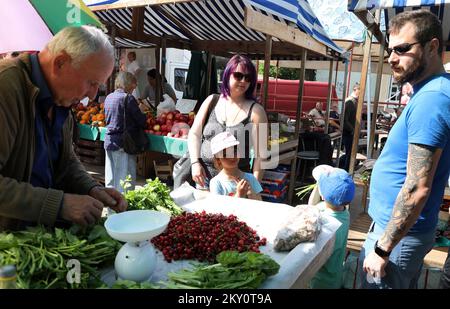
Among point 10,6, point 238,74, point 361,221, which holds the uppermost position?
point 10,6

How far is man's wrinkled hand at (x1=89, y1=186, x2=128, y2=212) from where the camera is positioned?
6.37ft

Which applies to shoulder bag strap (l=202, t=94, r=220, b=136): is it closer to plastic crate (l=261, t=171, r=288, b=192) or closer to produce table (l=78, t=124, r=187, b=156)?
produce table (l=78, t=124, r=187, b=156)

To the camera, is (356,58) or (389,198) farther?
(356,58)

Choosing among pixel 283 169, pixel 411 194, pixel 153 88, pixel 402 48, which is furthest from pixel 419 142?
pixel 153 88

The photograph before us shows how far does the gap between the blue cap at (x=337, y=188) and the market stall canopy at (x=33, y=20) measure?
2512 millimetres

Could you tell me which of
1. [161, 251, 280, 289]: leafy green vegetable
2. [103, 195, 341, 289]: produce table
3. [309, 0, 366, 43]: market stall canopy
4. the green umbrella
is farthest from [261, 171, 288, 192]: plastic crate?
[309, 0, 366, 43]: market stall canopy

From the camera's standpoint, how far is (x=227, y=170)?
2.93m

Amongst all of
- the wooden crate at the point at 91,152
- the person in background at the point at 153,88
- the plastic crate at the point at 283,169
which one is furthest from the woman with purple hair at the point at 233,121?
the person in background at the point at 153,88

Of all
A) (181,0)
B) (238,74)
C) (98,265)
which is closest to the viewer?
(98,265)

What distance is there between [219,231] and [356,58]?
12047 millimetres

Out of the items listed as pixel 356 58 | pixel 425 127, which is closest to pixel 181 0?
pixel 425 127

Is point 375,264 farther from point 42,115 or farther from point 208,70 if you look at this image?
point 208,70

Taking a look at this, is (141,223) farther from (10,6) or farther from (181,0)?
(181,0)
